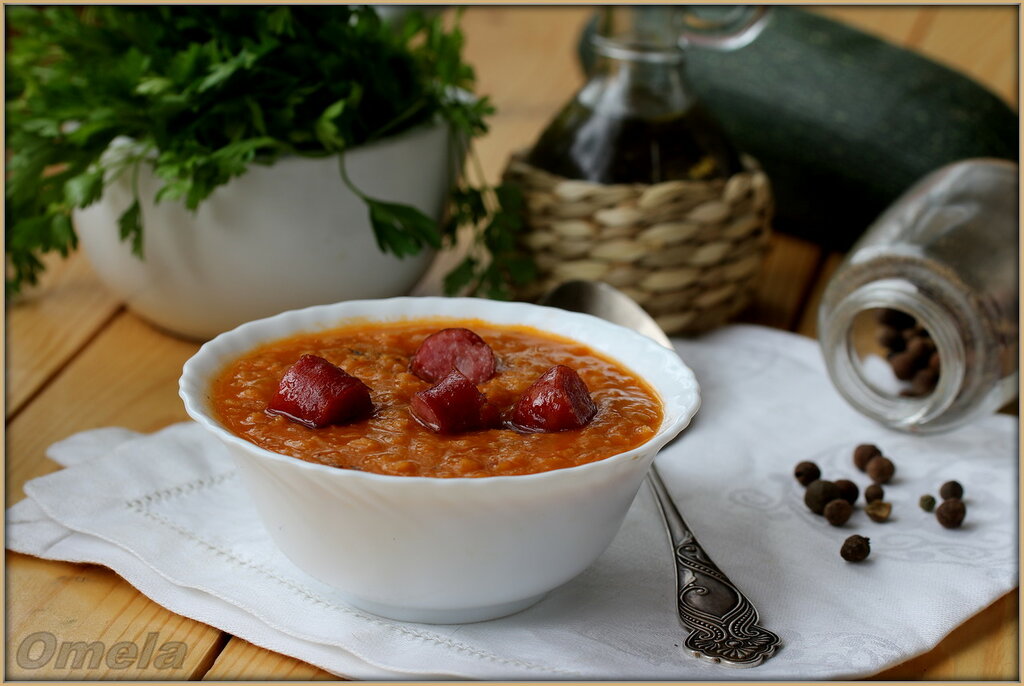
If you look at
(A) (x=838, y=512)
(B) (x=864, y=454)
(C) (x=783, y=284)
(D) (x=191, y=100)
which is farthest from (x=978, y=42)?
(D) (x=191, y=100)

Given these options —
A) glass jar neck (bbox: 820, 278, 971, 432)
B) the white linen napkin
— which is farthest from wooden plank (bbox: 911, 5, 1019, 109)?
the white linen napkin

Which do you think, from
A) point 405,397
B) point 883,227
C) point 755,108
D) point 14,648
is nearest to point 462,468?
point 405,397

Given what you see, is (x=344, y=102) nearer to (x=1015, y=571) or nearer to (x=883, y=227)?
(x=883, y=227)

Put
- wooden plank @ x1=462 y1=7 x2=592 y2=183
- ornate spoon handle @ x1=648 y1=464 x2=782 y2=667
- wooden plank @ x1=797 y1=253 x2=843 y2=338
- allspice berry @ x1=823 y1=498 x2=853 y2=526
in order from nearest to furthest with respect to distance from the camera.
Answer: ornate spoon handle @ x1=648 y1=464 x2=782 y2=667
allspice berry @ x1=823 y1=498 x2=853 y2=526
wooden plank @ x1=797 y1=253 x2=843 y2=338
wooden plank @ x1=462 y1=7 x2=592 y2=183

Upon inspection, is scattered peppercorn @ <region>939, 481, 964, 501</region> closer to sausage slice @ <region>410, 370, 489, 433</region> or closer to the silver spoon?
the silver spoon

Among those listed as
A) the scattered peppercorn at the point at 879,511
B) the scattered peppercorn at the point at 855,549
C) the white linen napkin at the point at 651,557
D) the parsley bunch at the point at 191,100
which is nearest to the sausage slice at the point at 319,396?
the white linen napkin at the point at 651,557

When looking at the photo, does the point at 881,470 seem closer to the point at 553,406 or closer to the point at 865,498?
the point at 865,498

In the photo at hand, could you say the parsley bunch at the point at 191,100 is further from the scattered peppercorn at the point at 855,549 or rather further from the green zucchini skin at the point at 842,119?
the green zucchini skin at the point at 842,119

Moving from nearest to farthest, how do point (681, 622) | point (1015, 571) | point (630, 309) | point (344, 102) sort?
point (681, 622) → point (1015, 571) → point (344, 102) → point (630, 309)
